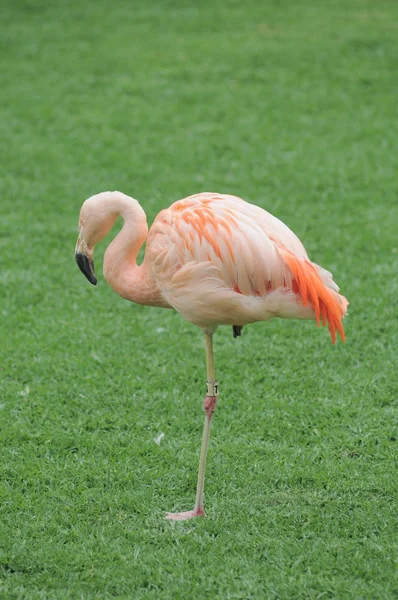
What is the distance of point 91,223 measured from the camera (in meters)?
4.18

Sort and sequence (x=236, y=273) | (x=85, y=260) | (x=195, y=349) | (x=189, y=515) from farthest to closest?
(x=195, y=349) → (x=85, y=260) → (x=189, y=515) → (x=236, y=273)

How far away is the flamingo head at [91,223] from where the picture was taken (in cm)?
416

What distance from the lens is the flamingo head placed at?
416 cm

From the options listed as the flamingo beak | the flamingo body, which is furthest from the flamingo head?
the flamingo body

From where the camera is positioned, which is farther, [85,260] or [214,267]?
[85,260]

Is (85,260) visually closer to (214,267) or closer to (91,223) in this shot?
(91,223)

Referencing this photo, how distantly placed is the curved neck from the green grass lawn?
1009 mm

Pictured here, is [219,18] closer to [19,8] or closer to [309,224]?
[19,8]

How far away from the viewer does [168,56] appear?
11.1m

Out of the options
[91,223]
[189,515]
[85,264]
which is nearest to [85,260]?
[85,264]

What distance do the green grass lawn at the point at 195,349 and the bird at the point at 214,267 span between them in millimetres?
484

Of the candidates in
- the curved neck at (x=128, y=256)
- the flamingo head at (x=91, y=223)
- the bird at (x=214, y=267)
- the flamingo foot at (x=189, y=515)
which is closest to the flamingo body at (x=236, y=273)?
the bird at (x=214, y=267)

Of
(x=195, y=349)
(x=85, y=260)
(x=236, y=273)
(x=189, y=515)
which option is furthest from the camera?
(x=195, y=349)

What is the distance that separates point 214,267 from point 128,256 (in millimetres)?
557
